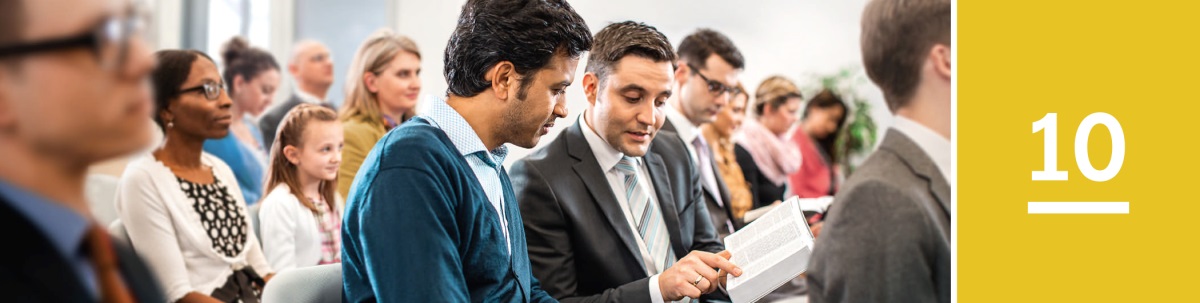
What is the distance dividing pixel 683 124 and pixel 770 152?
4.30ft

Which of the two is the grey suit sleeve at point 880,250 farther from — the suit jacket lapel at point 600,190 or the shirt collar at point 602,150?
the shirt collar at point 602,150

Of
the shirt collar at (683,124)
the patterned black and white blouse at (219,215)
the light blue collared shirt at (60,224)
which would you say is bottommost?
the patterned black and white blouse at (219,215)

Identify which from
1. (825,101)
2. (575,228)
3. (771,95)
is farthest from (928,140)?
(825,101)

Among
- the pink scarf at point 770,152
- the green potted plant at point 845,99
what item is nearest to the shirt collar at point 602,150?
the green potted plant at point 845,99

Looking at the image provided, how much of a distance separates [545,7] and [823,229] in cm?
67

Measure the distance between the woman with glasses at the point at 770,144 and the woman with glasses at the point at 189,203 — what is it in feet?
6.62

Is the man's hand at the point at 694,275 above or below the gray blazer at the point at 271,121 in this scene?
below

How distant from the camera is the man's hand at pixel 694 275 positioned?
1.95 m

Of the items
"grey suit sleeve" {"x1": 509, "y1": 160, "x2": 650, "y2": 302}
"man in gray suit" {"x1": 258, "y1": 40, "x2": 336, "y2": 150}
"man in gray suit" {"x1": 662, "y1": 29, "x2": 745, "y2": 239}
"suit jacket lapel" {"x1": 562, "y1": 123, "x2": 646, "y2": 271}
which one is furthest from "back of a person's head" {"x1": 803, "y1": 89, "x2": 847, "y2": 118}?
"grey suit sleeve" {"x1": 509, "y1": 160, "x2": 650, "y2": 302}

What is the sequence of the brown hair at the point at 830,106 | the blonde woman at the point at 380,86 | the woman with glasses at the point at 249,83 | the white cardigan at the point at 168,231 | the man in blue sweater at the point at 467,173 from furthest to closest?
the brown hair at the point at 830,106 → the woman with glasses at the point at 249,83 → the blonde woman at the point at 380,86 → the white cardigan at the point at 168,231 → the man in blue sweater at the point at 467,173

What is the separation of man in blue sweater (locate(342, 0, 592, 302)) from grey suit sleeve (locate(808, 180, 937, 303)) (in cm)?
60

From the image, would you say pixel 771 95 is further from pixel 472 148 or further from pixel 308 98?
pixel 472 148

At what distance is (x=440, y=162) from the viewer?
1.58 m
